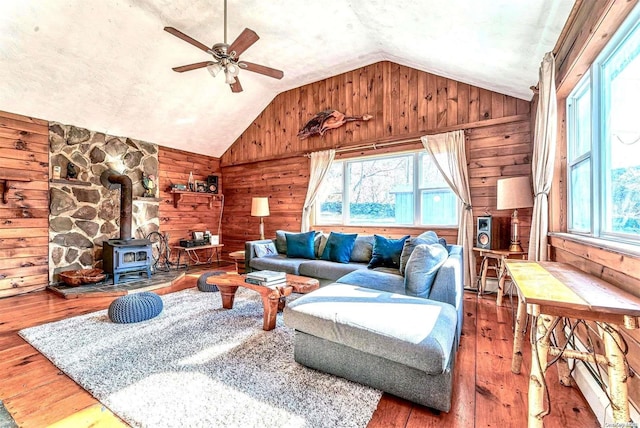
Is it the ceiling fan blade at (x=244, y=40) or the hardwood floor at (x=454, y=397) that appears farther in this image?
the ceiling fan blade at (x=244, y=40)

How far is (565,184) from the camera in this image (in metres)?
2.47

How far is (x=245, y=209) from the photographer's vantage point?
6121 mm

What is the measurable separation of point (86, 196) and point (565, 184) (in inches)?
244

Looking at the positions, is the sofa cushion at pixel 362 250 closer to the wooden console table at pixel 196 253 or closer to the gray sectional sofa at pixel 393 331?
the gray sectional sofa at pixel 393 331

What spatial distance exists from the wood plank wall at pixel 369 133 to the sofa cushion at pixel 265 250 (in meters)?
1.04

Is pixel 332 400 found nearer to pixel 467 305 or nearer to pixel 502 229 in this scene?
pixel 467 305

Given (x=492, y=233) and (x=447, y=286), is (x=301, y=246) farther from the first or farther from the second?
(x=492, y=233)

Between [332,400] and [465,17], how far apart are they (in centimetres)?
301

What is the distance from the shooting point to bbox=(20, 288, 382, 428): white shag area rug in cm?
148

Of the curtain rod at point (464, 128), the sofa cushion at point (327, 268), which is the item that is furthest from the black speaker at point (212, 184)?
the sofa cushion at point (327, 268)

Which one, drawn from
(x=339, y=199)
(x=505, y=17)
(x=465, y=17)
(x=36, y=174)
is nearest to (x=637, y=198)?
(x=505, y=17)

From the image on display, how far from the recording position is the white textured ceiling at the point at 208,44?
2459 millimetres

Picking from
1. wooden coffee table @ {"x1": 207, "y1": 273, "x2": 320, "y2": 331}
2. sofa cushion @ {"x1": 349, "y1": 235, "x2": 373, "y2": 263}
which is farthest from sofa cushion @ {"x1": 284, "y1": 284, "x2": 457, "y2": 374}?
→ sofa cushion @ {"x1": 349, "y1": 235, "x2": 373, "y2": 263}

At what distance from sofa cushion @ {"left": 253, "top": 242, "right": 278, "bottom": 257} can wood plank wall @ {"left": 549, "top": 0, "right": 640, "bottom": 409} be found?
3384 mm
